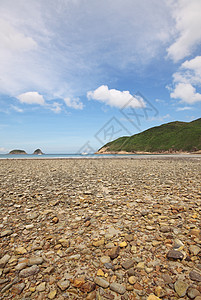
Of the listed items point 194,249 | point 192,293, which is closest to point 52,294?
point 192,293

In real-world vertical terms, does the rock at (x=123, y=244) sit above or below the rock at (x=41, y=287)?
above

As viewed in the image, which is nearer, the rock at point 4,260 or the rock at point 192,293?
the rock at point 192,293

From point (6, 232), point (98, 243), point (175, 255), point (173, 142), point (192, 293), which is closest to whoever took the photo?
point (192, 293)

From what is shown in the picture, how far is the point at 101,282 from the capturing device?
112 inches

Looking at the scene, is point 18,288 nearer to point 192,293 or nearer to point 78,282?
point 78,282

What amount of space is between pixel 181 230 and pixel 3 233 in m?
5.10

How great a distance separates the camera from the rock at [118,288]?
2650 millimetres

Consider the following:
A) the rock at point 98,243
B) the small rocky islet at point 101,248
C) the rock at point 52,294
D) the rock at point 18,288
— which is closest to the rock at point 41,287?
the small rocky islet at point 101,248

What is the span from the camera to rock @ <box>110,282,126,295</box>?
2.65m

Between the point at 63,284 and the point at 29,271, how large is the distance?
83 cm

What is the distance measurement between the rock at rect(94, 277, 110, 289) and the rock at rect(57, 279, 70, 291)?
1.71 ft

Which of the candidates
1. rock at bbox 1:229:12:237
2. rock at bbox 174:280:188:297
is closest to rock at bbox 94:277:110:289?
rock at bbox 174:280:188:297

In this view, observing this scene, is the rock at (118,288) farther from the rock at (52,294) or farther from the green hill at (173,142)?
the green hill at (173,142)

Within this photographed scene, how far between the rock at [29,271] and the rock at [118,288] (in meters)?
1.55
